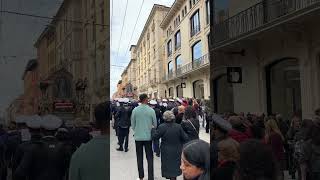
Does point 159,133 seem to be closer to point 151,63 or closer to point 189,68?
point 151,63

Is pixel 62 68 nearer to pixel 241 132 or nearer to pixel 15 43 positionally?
pixel 15 43

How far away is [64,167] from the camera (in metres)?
1.02

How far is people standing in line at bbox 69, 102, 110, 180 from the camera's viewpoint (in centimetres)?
89

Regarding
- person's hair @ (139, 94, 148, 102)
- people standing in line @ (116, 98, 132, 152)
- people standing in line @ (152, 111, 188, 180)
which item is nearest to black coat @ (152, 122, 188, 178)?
people standing in line @ (152, 111, 188, 180)

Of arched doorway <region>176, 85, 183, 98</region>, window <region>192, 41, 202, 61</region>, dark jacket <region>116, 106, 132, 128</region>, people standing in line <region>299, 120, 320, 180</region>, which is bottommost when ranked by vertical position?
people standing in line <region>299, 120, 320, 180</region>

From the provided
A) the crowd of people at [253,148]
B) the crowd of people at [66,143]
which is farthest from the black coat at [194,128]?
the crowd of people at [66,143]

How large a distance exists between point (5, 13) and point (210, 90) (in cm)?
47

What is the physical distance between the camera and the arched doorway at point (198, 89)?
1.00m

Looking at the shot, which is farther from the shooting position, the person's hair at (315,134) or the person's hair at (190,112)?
the person's hair at (315,134)

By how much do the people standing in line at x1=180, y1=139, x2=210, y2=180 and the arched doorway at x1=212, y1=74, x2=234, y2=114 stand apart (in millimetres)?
127

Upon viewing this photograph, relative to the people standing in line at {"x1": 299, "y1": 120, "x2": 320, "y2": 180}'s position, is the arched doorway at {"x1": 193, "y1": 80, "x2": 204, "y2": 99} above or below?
above

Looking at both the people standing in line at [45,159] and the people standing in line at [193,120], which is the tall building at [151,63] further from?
the people standing in line at [45,159]

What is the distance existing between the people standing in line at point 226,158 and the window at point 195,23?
309 millimetres

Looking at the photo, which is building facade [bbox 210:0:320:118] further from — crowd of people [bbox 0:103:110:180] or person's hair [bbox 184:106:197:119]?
crowd of people [bbox 0:103:110:180]
